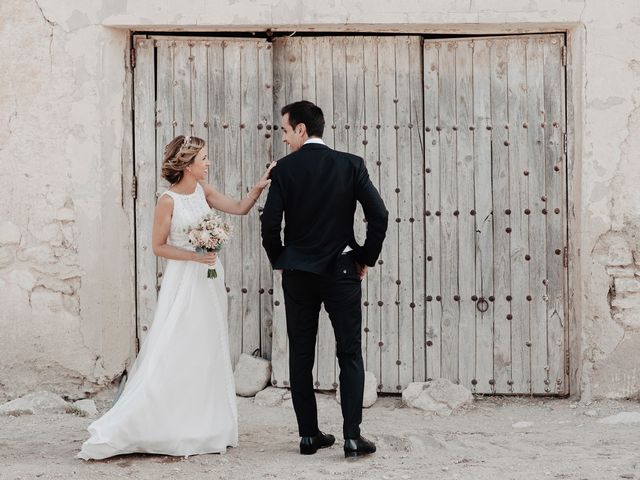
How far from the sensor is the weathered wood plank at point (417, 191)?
6.87m

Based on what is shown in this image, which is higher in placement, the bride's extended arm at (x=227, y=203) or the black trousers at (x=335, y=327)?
the bride's extended arm at (x=227, y=203)

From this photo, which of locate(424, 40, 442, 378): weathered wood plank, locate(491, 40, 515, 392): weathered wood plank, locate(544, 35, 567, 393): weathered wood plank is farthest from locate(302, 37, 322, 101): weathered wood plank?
locate(544, 35, 567, 393): weathered wood plank

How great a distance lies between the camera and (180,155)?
5512mm

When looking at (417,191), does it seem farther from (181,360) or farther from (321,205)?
(181,360)

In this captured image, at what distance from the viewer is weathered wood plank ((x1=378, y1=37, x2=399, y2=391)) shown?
6.87m

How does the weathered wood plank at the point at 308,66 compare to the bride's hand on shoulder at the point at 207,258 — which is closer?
the bride's hand on shoulder at the point at 207,258

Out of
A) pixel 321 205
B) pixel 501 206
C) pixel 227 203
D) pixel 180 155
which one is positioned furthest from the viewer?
pixel 501 206

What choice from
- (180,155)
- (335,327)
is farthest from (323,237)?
(180,155)

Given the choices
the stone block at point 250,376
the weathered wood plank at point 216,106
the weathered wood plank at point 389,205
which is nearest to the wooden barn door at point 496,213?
the weathered wood plank at point 389,205

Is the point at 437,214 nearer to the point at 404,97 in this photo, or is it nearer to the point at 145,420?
the point at 404,97

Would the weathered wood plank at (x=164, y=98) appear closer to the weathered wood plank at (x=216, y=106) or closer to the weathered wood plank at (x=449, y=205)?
the weathered wood plank at (x=216, y=106)

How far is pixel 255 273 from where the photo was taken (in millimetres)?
6969

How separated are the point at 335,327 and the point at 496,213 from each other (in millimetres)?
2016

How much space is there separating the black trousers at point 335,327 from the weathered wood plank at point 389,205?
63.7 inches
